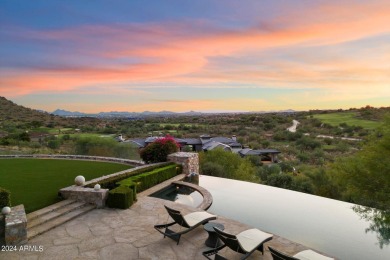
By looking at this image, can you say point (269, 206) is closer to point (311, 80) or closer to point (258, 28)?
point (258, 28)

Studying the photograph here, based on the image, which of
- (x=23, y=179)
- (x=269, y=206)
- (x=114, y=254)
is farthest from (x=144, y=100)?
(x=114, y=254)

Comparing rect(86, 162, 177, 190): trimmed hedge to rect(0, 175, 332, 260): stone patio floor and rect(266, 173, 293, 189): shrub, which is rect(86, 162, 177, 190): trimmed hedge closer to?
rect(0, 175, 332, 260): stone patio floor

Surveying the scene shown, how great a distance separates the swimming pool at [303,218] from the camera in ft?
27.0

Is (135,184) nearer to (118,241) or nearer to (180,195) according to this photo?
(180,195)

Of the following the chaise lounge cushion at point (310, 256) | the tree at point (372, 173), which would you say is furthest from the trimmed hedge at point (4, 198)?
the tree at point (372, 173)

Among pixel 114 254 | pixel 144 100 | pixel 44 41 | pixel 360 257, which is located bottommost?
pixel 360 257

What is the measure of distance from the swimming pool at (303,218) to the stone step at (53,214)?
485 cm

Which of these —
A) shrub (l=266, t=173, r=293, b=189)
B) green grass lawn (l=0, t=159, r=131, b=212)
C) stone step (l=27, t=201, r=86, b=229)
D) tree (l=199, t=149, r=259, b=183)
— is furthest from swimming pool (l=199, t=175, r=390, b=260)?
shrub (l=266, t=173, r=293, b=189)

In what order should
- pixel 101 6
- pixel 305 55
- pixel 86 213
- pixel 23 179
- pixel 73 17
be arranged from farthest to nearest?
pixel 305 55 < pixel 73 17 < pixel 101 6 < pixel 23 179 < pixel 86 213

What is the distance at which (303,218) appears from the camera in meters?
10.2

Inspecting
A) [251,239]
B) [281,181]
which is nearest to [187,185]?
[251,239]

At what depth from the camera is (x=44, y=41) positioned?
19.5m

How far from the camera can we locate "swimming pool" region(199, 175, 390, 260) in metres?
8.23

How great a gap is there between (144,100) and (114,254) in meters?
38.2
